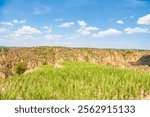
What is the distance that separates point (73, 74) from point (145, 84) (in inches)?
195

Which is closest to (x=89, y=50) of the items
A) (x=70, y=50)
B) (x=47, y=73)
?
(x=70, y=50)

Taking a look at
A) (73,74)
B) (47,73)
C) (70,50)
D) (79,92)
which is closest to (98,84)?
(79,92)

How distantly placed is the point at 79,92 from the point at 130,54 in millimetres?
89221

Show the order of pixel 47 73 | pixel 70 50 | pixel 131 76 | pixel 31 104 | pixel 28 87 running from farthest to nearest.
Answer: pixel 70 50 → pixel 47 73 → pixel 131 76 → pixel 28 87 → pixel 31 104

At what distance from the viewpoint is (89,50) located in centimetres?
9862

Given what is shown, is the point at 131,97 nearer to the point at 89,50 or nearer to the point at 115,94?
the point at 115,94

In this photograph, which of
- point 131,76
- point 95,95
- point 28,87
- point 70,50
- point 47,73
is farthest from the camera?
point 70,50

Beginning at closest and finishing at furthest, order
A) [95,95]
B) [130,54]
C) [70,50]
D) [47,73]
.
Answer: [95,95], [47,73], [70,50], [130,54]

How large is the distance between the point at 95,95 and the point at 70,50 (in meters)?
80.8

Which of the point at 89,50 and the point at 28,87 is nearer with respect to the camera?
the point at 28,87

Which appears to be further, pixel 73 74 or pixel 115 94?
pixel 73 74

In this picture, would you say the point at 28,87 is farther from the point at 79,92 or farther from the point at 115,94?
the point at 115,94

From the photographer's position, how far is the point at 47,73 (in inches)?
778

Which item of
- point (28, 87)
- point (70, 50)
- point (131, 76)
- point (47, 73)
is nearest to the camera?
point (28, 87)
